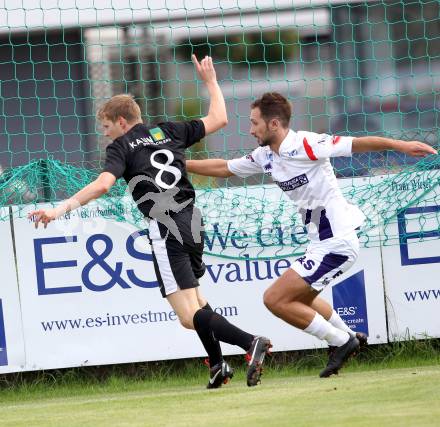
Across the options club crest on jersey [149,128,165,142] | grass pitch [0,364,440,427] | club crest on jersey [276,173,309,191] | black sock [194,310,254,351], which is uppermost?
club crest on jersey [149,128,165,142]

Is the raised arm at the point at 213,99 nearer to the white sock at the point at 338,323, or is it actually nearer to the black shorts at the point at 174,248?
the black shorts at the point at 174,248

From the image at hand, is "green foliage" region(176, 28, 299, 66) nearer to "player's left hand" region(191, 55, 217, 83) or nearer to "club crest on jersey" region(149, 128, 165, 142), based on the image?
"player's left hand" region(191, 55, 217, 83)

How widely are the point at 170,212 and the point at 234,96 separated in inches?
179

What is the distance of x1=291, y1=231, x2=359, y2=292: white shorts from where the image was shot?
8117 mm

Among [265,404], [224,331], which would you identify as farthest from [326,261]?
[265,404]

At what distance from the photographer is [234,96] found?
12.2m

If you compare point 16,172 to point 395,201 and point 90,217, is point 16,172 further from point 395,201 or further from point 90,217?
point 395,201

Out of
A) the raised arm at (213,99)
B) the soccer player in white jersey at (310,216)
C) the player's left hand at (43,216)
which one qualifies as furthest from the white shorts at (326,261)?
the player's left hand at (43,216)

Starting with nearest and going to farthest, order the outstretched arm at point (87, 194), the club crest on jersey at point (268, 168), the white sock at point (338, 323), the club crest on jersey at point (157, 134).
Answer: the outstretched arm at point (87, 194)
the club crest on jersey at point (157, 134)
the club crest on jersey at point (268, 168)
the white sock at point (338, 323)

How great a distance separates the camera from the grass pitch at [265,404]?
627 centimetres

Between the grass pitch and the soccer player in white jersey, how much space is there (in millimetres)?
463

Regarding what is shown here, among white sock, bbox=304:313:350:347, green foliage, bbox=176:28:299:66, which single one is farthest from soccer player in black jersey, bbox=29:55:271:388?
green foliage, bbox=176:28:299:66

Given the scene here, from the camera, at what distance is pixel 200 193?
959 cm

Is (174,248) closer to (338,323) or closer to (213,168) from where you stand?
(213,168)
